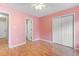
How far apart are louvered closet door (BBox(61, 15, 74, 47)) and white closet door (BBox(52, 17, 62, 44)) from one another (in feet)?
0.27

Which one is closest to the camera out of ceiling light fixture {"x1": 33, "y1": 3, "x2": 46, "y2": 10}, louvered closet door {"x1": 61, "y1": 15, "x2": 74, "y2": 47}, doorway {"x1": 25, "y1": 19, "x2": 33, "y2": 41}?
ceiling light fixture {"x1": 33, "y1": 3, "x2": 46, "y2": 10}

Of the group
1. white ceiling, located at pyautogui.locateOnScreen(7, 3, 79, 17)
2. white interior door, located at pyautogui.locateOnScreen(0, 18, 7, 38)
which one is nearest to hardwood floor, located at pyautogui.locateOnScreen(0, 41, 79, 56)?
white interior door, located at pyautogui.locateOnScreen(0, 18, 7, 38)

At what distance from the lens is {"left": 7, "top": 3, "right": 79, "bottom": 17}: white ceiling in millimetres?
1707

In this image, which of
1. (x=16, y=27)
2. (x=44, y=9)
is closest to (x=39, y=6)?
(x=44, y=9)

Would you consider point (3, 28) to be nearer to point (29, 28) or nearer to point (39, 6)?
point (29, 28)

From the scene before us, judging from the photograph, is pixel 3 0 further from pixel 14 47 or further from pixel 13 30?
pixel 14 47

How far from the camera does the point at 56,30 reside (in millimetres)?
1901

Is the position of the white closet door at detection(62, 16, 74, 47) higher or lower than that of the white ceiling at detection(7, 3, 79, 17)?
lower

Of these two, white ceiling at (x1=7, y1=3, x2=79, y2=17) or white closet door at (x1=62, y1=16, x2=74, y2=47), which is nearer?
white ceiling at (x1=7, y1=3, x2=79, y2=17)

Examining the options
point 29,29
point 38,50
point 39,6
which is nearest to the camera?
point 39,6

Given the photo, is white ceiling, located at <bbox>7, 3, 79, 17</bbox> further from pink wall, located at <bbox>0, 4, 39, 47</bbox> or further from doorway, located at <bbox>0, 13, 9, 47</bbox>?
doorway, located at <bbox>0, 13, 9, 47</bbox>

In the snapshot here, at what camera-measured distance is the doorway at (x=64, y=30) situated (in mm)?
1812

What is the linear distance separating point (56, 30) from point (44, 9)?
506 millimetres

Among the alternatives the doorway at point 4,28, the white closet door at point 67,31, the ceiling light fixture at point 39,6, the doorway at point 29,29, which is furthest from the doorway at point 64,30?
the doorway at point 4,28
